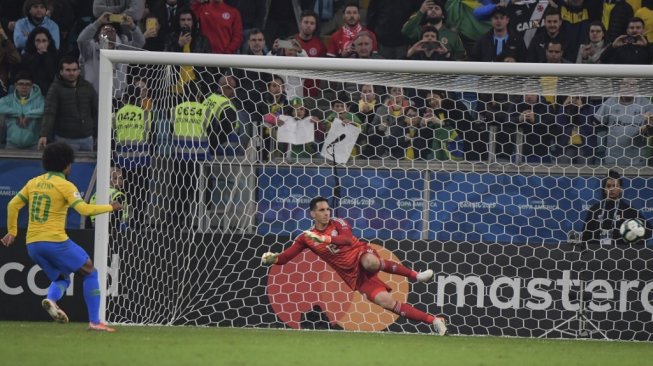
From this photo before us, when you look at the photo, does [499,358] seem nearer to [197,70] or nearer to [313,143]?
[313,143]

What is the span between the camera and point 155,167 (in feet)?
41.8

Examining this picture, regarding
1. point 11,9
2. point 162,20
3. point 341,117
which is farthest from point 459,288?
point 11,9

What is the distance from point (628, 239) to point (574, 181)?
4.20 ft

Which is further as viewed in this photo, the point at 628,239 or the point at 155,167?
the point at 155,167

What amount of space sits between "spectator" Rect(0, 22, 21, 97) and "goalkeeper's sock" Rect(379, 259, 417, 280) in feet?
20.4

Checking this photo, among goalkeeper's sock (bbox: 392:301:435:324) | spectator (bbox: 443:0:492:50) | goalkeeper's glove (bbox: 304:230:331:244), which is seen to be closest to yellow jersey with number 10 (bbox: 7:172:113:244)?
goalkeeper's glove (bbox: 304:230:331:244)

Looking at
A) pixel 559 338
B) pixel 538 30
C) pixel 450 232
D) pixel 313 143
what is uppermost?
pixel 538 30

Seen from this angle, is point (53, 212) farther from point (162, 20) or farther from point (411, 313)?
point (162, 20)

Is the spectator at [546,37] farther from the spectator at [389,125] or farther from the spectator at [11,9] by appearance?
the spectator at [11,9]

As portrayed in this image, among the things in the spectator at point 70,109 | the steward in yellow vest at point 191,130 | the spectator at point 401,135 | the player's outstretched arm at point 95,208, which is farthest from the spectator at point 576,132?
the spectator at point 70,109

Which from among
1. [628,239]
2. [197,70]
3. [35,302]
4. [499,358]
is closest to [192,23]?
[197,70]

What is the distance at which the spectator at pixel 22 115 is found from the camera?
45.5 ft

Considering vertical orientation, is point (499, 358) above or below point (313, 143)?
below

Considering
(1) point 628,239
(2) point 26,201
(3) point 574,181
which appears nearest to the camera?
(2) point 26,201
